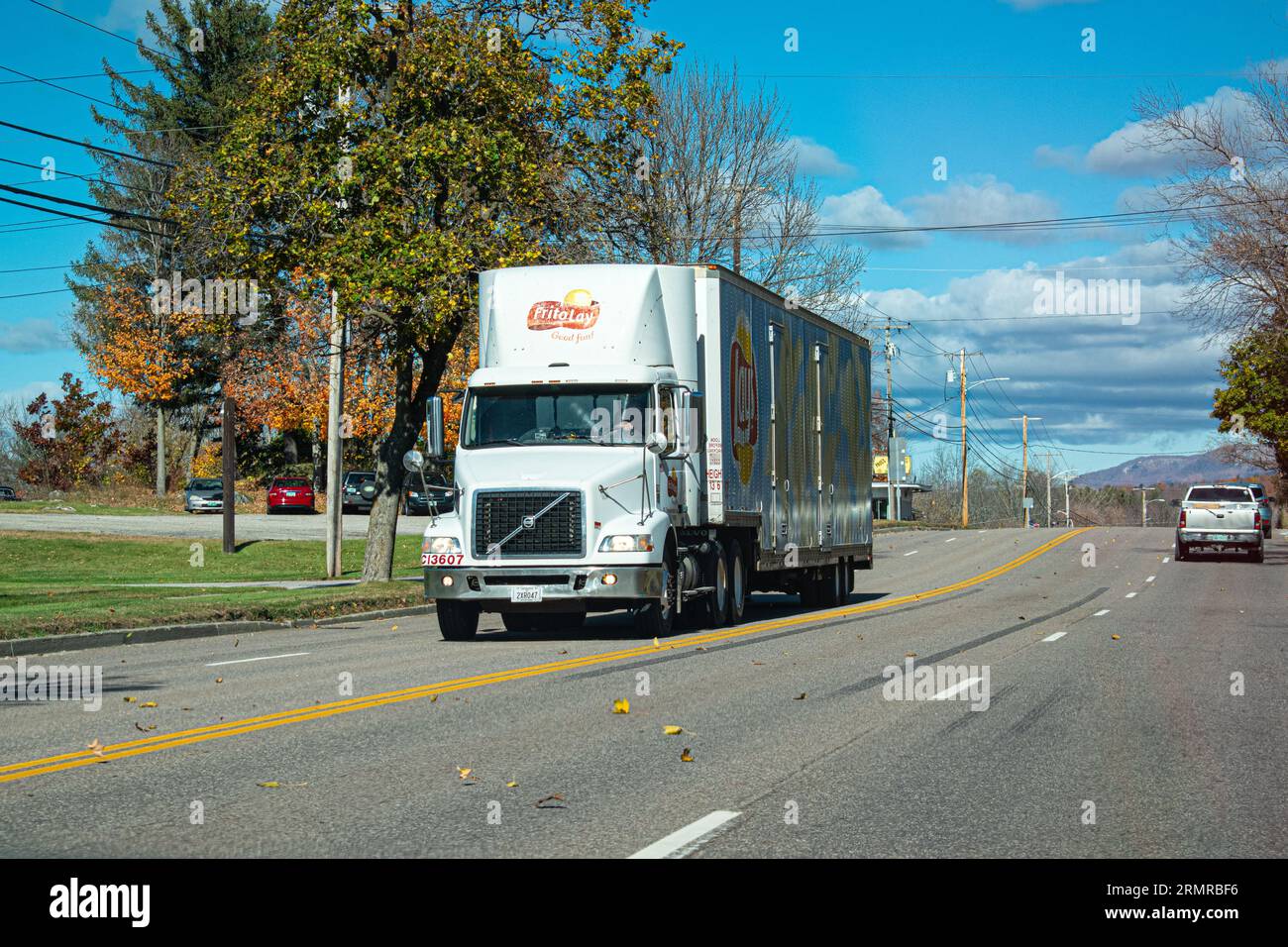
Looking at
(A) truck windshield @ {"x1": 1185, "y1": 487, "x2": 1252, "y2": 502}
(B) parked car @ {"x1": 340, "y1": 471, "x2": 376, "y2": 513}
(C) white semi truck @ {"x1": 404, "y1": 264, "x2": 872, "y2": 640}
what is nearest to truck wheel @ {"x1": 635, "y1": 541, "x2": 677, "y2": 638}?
(C) white semi truck @ {"x1": 404, "y1": 264, "x2": 872, "y2": 640}

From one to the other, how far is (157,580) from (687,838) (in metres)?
26.4

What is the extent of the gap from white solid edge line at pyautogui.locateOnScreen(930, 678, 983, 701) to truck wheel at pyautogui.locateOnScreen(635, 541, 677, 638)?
5409mm

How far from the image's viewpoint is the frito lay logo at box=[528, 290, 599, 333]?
61.6 ft

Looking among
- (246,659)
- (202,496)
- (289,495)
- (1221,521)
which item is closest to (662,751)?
(246,659)

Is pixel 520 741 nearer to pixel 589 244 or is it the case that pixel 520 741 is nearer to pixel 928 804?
pixel 928 804

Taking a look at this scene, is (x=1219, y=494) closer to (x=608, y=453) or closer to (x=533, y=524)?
(x=608, y=453)

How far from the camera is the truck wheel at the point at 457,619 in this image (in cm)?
1833

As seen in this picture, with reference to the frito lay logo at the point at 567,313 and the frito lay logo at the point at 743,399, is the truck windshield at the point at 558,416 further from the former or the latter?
the frito lay logo at the point at 743,399

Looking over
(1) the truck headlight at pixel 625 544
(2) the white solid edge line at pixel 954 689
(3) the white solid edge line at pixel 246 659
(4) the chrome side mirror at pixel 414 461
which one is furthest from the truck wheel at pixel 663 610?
(2) the white solid edge line at pixel 954 689

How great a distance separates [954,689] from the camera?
498 inches

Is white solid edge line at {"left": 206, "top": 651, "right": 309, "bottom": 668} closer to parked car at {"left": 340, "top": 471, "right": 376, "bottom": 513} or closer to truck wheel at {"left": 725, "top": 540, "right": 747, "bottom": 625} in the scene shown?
truck wheel at {"left": 725, "top": 540, "right": 747, "bottom": 625}

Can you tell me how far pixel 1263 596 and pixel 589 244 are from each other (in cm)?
1387
